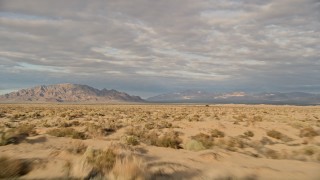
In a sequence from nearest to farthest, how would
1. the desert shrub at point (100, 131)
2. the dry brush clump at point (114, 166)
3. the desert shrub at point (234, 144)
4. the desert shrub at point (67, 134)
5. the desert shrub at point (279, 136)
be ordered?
the dry brush clump at point (114, 166)
the desert shrub at point (234, 144)
the desert shrub at point (67, 134)
the desert shrub at point (279, 136)
the desert shrub at point (100, 131)

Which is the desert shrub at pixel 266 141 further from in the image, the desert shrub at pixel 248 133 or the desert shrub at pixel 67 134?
the desert shrub at pixel 67 134

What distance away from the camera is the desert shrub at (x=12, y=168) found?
28.4 feet

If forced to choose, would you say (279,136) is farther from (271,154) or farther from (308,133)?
(271,154)

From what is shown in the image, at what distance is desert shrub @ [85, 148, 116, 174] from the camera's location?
9.31m

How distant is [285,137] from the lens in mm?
21562

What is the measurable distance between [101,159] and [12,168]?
2162mm

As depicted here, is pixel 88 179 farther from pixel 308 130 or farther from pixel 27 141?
pixel 308 130

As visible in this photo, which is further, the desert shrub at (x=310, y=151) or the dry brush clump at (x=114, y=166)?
the desert shrub at (x=310, y=151)

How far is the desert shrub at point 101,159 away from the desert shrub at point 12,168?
154 cm

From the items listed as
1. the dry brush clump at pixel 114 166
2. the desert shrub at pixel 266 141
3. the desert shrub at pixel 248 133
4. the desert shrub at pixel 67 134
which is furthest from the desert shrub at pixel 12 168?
the desert shrub at pixel 248 133

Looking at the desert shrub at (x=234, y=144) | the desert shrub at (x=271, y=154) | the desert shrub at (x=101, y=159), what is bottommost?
the desert shrub at (x=271, y=154)

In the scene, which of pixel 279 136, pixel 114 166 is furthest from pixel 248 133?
pixel 114 166

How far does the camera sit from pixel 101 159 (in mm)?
9758

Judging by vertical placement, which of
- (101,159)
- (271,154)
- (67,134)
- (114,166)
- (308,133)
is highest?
(308,133)
